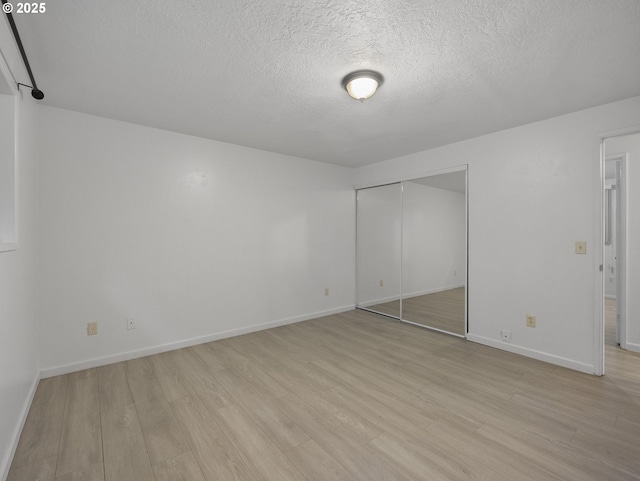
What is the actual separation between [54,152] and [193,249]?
148 centimetres

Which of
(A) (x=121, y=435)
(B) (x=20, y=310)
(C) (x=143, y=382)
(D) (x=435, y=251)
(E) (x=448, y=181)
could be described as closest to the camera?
(A) (x=121, y=435)

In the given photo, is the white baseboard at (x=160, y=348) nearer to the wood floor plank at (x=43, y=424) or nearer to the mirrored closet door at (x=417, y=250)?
the wood floor plank at (x=43, y=424)

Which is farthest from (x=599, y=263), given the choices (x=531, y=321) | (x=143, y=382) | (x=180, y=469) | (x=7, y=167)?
(x=7, y=167)

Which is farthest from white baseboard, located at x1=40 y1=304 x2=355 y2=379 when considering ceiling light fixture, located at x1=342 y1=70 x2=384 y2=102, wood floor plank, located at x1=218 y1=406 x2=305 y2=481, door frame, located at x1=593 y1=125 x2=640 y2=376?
door frame, located at x1=593 y1=125 x2=640 y2=376

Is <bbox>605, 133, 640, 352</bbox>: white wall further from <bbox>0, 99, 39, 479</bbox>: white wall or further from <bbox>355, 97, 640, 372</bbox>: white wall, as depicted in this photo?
<bbox>0, 99, 39, 479</bbox>: white wall

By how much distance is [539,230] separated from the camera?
283 centimetres

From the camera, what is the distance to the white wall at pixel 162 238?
8.38 ft

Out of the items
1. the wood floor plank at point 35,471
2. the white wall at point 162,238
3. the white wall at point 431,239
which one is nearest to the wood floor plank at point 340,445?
the wood floor plank at point 35,471

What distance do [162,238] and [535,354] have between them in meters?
4.07

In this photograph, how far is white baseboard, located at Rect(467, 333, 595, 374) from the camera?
2.56 m

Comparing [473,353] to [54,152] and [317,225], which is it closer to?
[317,225]

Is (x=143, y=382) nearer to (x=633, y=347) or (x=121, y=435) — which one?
(x=121, y=435)

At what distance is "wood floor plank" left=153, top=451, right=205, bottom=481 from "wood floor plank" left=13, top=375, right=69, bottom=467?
0.69 meters

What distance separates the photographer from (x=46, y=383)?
7.78ft
